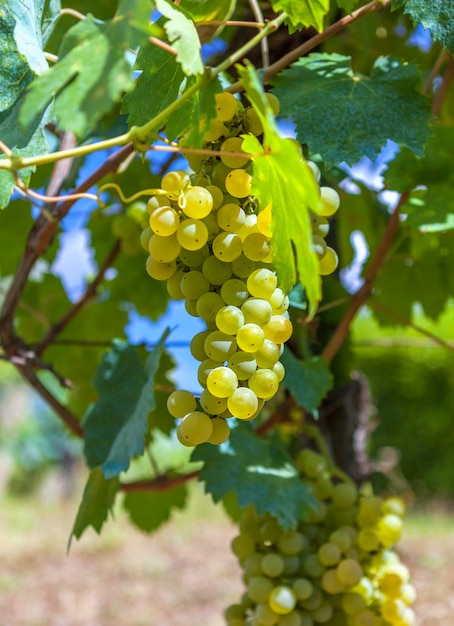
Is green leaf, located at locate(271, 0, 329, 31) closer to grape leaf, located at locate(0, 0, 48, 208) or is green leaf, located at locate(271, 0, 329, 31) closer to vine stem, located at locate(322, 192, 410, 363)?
grape leaf, located at locate(0, 0, 48, 208)

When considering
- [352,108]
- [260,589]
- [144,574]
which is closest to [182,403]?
[352,108]

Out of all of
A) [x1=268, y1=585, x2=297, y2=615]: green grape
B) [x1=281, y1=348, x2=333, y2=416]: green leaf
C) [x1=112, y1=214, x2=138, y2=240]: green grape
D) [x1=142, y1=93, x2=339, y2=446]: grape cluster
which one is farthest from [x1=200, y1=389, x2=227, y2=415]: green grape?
[x1=112, y1=214, x2=138, y2=240]: green grape

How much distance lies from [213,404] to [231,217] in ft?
0.43

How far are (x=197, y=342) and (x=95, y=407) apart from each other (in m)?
0.43

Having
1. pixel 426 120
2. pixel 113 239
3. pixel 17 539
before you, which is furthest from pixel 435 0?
pixel 17 539

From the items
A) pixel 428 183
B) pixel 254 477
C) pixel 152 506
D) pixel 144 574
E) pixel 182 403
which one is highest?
pixel 182 403

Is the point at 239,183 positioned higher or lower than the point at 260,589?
higher

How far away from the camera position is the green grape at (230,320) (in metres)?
0.49

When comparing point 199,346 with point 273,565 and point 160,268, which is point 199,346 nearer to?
point 160,268

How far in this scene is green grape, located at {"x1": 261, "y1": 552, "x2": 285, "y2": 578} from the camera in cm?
85

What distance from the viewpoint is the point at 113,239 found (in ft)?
4.78

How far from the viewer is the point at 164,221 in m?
0.49

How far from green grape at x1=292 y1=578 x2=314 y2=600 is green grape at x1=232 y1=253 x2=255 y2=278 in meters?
0.47

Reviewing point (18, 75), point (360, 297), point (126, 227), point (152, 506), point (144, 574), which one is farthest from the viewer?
point (144, 574)
